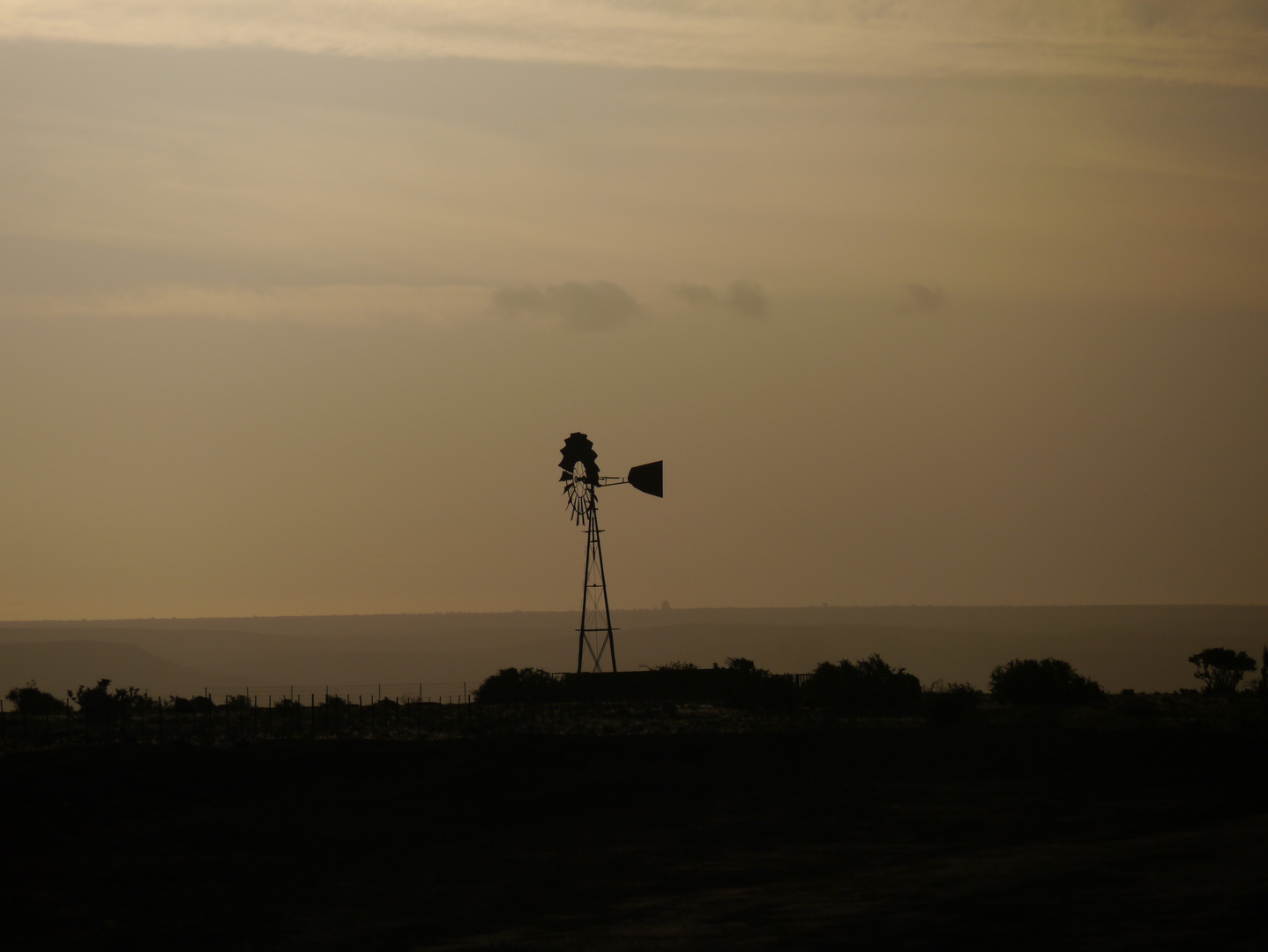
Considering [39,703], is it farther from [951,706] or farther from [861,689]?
[951,706]

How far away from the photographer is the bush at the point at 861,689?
195 ft

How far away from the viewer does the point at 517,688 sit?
212ft

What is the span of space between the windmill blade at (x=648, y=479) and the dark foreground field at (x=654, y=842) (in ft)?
49.1

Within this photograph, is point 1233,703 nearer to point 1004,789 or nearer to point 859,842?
point 1004,789

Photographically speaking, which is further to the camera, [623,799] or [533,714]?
[533,714]

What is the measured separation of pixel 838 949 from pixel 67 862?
53.5ft

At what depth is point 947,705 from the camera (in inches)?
2044

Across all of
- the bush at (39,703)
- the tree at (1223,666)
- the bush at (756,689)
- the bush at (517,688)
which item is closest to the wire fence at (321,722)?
the bush at (517,688)

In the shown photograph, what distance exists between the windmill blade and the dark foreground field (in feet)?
49.1

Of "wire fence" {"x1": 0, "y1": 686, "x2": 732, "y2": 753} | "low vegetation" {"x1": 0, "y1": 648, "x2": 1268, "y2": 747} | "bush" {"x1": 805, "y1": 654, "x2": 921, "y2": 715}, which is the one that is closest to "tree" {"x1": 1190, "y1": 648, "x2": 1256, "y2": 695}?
"low vegetation" {"x1": 0, "y1": 648, "x2": 1268, "y2": 747}

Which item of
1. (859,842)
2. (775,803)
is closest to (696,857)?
(859,842)

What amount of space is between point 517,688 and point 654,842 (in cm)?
3259

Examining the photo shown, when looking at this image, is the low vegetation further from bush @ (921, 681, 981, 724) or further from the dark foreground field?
the dark foreground field

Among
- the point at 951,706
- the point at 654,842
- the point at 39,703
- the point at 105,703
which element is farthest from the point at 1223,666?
the point at 39,703
